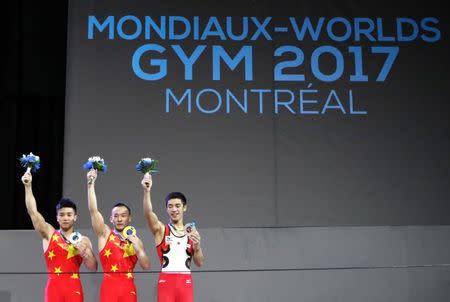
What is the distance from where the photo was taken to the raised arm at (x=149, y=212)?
14.6 feet

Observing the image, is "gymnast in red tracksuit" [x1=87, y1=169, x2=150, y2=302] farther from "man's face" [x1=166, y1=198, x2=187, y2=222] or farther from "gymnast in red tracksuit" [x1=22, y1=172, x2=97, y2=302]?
"man's face" [x1=166, y1=198, x2=187, y2=222]

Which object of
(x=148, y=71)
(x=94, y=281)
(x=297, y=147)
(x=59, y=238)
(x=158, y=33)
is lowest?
(x=94, y=281)

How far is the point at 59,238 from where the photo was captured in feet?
15.2

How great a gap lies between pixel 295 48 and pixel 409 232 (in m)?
1.98

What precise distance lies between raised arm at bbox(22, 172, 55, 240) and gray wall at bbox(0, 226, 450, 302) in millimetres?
467

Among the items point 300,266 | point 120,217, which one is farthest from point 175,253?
point 300,266

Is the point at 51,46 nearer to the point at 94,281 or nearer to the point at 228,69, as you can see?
the point at 228,69

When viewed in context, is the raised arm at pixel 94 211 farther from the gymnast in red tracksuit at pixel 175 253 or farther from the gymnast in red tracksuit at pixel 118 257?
the gymnast in red tracksuit at pixel 175 253

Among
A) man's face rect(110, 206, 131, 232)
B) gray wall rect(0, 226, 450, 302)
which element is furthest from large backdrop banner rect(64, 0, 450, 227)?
man's face rect(110, 206, 131, 232)

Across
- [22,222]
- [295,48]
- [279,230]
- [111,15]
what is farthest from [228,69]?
[22,222]

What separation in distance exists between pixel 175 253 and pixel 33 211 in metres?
1.08

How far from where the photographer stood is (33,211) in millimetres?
4539

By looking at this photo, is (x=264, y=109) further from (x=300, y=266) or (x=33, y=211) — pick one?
(x=33, y=211)

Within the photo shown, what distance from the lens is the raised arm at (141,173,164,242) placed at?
4438 mm
